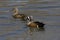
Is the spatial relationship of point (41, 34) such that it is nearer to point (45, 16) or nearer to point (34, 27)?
point (34, 27)

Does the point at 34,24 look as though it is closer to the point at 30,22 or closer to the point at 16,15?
the point at 30,22

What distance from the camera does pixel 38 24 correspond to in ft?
52.1

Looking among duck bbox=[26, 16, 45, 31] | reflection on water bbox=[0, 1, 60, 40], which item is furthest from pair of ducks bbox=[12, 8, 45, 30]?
reflection on water bbox=[0, 1, 60, 40]

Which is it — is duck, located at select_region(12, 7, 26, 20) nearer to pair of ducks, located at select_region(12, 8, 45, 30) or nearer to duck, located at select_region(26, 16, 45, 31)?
pair of ducks, located at select_region(12, 8, 45, 30)

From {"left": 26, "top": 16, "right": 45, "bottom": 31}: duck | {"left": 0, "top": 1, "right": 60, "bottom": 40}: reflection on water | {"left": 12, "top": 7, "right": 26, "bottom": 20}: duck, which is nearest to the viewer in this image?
{"left": 0, "top": 1, "right": 60, "bottom": 40}: reflection on water

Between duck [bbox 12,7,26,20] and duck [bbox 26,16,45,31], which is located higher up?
duck [bbox 12,7,26,20]

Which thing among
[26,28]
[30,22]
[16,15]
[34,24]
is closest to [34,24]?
[34,24]

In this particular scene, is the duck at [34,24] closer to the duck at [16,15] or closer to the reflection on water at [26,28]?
the reflection on water at [26,28]

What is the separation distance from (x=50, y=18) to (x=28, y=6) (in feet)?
13.5

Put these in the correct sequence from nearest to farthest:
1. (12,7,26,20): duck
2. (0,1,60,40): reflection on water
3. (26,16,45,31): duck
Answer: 1. (0,1,60,40): reflection on water
2. (26,16,45,31): duck
3. (12,7,26,20): duck

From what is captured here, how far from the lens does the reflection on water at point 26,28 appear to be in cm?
Result: 1352

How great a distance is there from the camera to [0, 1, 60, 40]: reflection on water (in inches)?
532

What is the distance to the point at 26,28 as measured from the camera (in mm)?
15539

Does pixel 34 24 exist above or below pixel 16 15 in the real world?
below
